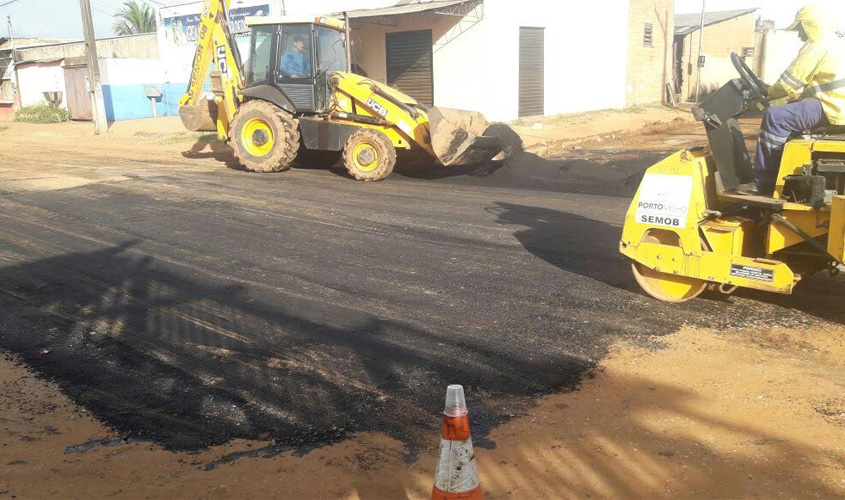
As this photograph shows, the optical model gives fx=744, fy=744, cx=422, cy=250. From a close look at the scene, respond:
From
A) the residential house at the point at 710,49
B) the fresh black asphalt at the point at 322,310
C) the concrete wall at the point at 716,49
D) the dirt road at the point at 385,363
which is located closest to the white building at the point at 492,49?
the residential house at the point at 710,49

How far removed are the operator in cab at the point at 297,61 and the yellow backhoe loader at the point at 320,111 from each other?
0.02m

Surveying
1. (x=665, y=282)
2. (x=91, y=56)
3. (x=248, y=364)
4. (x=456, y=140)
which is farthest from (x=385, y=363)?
(x=91, y=56)

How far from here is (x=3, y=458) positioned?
4.12 m

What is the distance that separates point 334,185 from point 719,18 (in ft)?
103

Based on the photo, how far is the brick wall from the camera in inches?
1161

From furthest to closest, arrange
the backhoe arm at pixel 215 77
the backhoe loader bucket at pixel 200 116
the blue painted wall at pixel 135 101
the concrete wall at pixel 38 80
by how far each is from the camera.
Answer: the concrete wall at pixel 38 80 → the blue painted wall at pixel 135 101 → the backhoe loader bucket at pixel 200 116 → the backhoe arm at pixel 215 77

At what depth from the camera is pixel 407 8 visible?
21344 millimetres

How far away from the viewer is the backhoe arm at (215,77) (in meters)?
14.9

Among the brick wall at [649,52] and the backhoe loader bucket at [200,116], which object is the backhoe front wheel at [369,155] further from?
the brick wall at [649,52]

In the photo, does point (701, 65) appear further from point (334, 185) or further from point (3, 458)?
point (3, 458)

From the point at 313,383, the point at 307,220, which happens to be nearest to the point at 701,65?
the point at 307,220

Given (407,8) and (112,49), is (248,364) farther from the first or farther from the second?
(112,49)

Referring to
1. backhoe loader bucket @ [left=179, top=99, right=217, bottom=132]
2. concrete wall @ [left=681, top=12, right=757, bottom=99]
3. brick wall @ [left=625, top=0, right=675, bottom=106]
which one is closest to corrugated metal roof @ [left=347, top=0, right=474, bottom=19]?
backhoe loader bucket @ [left=179, top=99, right=217, bottom=132]

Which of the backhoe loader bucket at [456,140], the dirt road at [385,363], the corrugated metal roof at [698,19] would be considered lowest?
the dirt road at [385,363]
